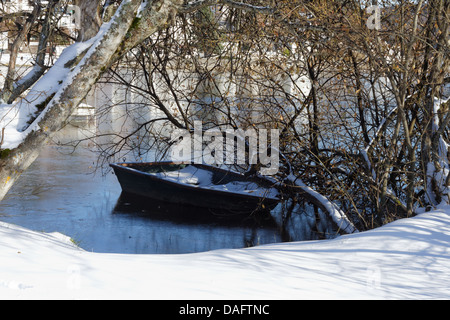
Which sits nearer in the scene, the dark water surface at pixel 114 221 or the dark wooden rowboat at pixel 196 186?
the dark water surface at pixel 114 221

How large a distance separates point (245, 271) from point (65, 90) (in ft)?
8.15

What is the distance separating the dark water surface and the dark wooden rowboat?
281mm

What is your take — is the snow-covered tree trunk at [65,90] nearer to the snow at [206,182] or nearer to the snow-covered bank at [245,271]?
the snow-covered bank at [245,271]

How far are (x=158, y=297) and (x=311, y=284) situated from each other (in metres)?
1.11

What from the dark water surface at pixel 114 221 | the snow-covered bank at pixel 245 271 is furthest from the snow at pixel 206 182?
the snow-covered bank at pixel 245 271

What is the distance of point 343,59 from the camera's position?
8.01 metres

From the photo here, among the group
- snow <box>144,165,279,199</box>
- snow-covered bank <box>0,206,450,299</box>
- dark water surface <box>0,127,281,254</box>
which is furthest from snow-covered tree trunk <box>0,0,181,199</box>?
snow <box>144,165,279,199</box>

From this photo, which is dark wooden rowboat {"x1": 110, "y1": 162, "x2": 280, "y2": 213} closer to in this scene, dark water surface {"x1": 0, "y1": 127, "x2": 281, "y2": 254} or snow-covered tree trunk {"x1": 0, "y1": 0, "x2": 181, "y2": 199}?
dark water surface {"x1": 0, "y1": 127, "x2": 281, "y2": 254}

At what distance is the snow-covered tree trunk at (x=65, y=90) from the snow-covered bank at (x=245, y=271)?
2.90ft

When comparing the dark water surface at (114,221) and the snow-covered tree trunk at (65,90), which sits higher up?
the snow-covered tree trunk at (65,90)

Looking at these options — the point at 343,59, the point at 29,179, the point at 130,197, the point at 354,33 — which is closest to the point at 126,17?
the point at 354,33

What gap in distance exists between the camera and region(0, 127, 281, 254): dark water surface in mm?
9256

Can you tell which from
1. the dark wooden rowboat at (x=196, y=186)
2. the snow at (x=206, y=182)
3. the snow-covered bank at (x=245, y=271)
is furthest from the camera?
the dark wooden rowboat at (x=196, y=186)

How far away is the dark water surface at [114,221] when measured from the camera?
30.4 ft
